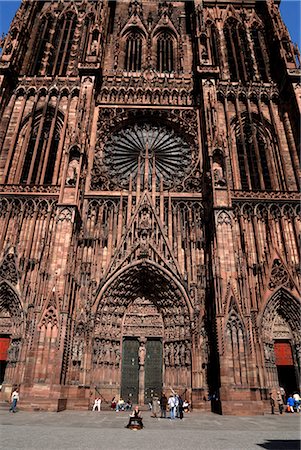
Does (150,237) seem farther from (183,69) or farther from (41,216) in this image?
(183,69)

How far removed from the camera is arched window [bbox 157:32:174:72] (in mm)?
29913

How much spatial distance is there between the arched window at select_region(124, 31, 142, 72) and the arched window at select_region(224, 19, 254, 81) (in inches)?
303

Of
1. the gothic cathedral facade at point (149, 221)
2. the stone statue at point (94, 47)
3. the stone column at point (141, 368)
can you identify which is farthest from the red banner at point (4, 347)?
the stone statue at point (94, 47)

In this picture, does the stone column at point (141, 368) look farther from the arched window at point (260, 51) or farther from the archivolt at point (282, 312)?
the arched window at point (260, 51)

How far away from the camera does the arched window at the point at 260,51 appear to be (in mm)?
28345

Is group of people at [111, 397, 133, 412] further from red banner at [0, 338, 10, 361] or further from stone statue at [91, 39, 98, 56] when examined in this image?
stone statue at [91, 39, 98, 56]

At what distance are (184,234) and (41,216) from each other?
27.7 ft

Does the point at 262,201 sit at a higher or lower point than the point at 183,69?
lower

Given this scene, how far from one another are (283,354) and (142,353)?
728 centimetres

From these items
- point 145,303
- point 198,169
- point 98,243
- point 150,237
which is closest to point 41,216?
point 98,243

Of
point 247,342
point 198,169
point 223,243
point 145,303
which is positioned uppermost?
point 198,169

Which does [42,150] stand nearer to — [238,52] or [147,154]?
[147,154]

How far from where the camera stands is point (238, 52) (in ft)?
98.7

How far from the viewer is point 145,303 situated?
65.8 feet
